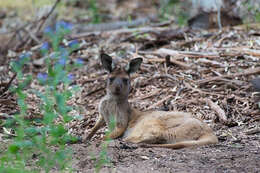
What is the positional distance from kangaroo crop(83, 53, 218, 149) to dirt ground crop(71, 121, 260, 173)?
0.25m

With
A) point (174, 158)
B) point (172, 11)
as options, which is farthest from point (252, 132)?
point (172, 11)

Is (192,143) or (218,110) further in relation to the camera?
Result: (218,110)

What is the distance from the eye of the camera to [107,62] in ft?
21.7

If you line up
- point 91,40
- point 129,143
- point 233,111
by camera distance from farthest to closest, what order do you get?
1. point 91,40
2. point 233,111
3. point 129,143

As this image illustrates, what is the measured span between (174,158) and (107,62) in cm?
201

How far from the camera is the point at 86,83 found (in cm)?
941

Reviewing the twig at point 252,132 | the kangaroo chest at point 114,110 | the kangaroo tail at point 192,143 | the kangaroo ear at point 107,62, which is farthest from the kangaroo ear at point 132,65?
the twig at point 252,132

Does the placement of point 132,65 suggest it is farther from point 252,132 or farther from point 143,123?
point 252,132

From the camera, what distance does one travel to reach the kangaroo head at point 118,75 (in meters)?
6.57

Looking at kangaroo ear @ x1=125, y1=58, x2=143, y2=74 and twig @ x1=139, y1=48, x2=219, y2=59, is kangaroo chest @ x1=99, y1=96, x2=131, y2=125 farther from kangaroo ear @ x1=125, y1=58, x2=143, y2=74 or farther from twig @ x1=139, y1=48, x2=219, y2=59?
twig @ x1=139, y1=48, x2=219, y2=59

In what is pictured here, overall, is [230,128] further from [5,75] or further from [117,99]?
[5,75]

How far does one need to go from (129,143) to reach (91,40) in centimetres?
593

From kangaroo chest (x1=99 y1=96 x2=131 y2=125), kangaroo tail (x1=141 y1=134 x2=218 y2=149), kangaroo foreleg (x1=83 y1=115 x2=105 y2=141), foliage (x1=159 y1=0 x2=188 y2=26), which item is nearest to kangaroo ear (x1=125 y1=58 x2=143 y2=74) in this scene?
kangaroo chest (x1=99 y1=96 x2=131 y2=125)

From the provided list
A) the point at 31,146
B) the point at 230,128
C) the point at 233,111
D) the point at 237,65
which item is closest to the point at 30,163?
the point at 31,146
